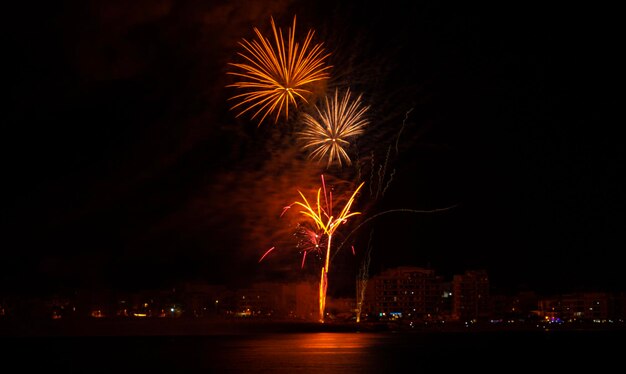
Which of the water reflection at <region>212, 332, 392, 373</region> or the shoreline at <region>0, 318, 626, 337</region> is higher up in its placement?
the shoreline at <region>0, 318, 626, 337</region>

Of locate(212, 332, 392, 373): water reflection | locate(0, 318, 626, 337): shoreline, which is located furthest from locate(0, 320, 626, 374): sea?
locate(0, 318, 626, 337): shoreline

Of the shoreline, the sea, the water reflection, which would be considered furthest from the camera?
the shoreline

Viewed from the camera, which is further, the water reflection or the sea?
the sea

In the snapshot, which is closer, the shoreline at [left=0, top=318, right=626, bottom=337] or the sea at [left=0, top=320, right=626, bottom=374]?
the sea at [left=0, top=320, right=626, bottom=374]

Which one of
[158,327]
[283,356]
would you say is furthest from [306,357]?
[158,327]

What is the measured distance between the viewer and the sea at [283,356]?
61.2ft

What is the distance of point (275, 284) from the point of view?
44938mm

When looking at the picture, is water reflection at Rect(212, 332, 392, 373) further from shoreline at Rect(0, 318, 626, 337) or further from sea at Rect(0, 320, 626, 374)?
shoreline at Rect(0, 318, 626, 337)

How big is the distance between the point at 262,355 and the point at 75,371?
233 inches

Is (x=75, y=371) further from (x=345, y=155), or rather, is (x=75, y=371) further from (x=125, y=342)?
(x=345, y=155)

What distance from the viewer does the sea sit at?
1866 cm

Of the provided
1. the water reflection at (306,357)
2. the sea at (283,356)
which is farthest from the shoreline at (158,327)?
the water reflection at (306,357)

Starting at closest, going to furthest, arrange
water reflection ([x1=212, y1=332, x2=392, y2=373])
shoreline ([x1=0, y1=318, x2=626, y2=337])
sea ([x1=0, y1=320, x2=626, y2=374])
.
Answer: water reflection ([x1=212, y1=332, x2=392, y2=373])
sea ([x1=0, y1=320, x2=626, y2=374])
shoreline ([x1=0, y1=318, x2=626, y2=337])

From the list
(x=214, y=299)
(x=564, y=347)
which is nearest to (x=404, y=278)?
(x=214, y=299)
